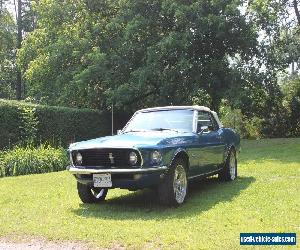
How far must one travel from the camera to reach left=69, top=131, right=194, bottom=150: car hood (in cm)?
789

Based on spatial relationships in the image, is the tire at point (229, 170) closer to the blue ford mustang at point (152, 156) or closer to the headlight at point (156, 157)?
the blue ford mustang at point (152, 156)

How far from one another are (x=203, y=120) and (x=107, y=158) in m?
2.86

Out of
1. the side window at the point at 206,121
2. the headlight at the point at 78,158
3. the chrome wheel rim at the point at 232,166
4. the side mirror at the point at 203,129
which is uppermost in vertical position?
the side window at the point at 206,121

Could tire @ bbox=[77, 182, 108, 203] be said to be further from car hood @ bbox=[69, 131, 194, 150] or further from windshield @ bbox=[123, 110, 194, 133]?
windshield @ bbox=[123, 110, 194, 133]

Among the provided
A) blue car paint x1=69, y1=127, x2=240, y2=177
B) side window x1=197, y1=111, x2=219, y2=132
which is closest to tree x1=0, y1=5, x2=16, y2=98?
side window x1=197, y1=111, x2=219, y2=132

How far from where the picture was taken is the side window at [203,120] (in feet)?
31.9

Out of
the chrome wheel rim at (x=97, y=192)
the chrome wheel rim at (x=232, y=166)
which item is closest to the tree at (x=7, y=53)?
the chrome wheel rim at (x=232, y=166)

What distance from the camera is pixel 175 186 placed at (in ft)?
27.0

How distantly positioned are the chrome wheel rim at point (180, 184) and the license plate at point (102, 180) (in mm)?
1137

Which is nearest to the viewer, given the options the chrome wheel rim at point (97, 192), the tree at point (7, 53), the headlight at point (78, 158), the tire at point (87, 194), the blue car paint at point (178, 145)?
the blue car paint at point (178, 145)

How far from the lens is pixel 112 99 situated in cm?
2450

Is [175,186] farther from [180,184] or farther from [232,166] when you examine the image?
[232,166]

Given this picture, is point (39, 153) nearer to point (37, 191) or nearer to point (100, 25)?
point (37, 191)

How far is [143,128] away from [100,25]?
18.6 metres
